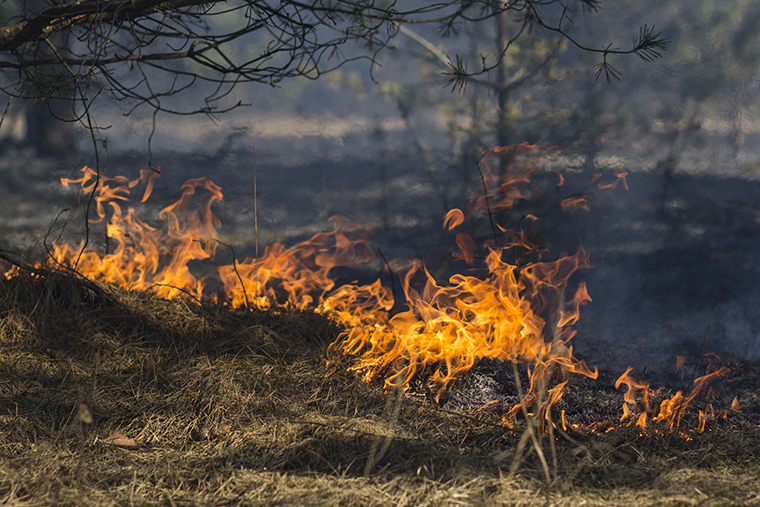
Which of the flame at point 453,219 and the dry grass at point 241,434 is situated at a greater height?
the flame at point 453,219

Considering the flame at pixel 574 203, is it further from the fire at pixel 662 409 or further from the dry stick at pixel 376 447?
the dry stick at pixel 376 447

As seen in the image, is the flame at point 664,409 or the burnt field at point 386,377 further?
the flame at point 664,409

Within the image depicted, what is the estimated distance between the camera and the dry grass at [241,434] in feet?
5.92

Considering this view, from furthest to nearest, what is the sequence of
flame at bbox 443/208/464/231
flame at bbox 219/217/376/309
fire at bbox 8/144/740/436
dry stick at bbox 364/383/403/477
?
1. flame at bbox 443/208/464/231
2. flame at bbox 219/217/376/309
3. fire at bbox 8/144/740/436
4. dry stick at bbox 364/383/403/477

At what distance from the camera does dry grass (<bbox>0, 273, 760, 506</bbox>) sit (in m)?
1.80

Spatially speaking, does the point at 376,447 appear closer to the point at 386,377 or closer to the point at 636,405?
the point at 386,377

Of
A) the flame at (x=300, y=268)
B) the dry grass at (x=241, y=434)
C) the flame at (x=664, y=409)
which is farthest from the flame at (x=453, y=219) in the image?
the flame at (x=664, y=409)

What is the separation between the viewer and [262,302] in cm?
391

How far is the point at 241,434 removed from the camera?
2305mm

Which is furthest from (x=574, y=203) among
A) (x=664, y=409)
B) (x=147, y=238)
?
(x=147, y=238)

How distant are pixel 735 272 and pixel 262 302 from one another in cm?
496

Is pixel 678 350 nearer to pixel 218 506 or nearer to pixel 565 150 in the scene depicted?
pixel 565 150

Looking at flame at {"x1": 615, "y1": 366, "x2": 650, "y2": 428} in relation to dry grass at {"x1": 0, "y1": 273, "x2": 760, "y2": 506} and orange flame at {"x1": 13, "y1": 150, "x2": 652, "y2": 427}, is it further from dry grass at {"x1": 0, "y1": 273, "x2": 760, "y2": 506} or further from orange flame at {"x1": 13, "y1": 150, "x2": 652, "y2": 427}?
dry grass at {"x1": 0, "y1": 273, "x2": 760, "y2": 506}

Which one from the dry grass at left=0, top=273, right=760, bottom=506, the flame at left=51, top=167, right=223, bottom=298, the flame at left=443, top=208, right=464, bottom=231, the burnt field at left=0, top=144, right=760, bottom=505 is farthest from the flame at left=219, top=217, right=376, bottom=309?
the flame at left=443, top=208, right=464, bottom=231
